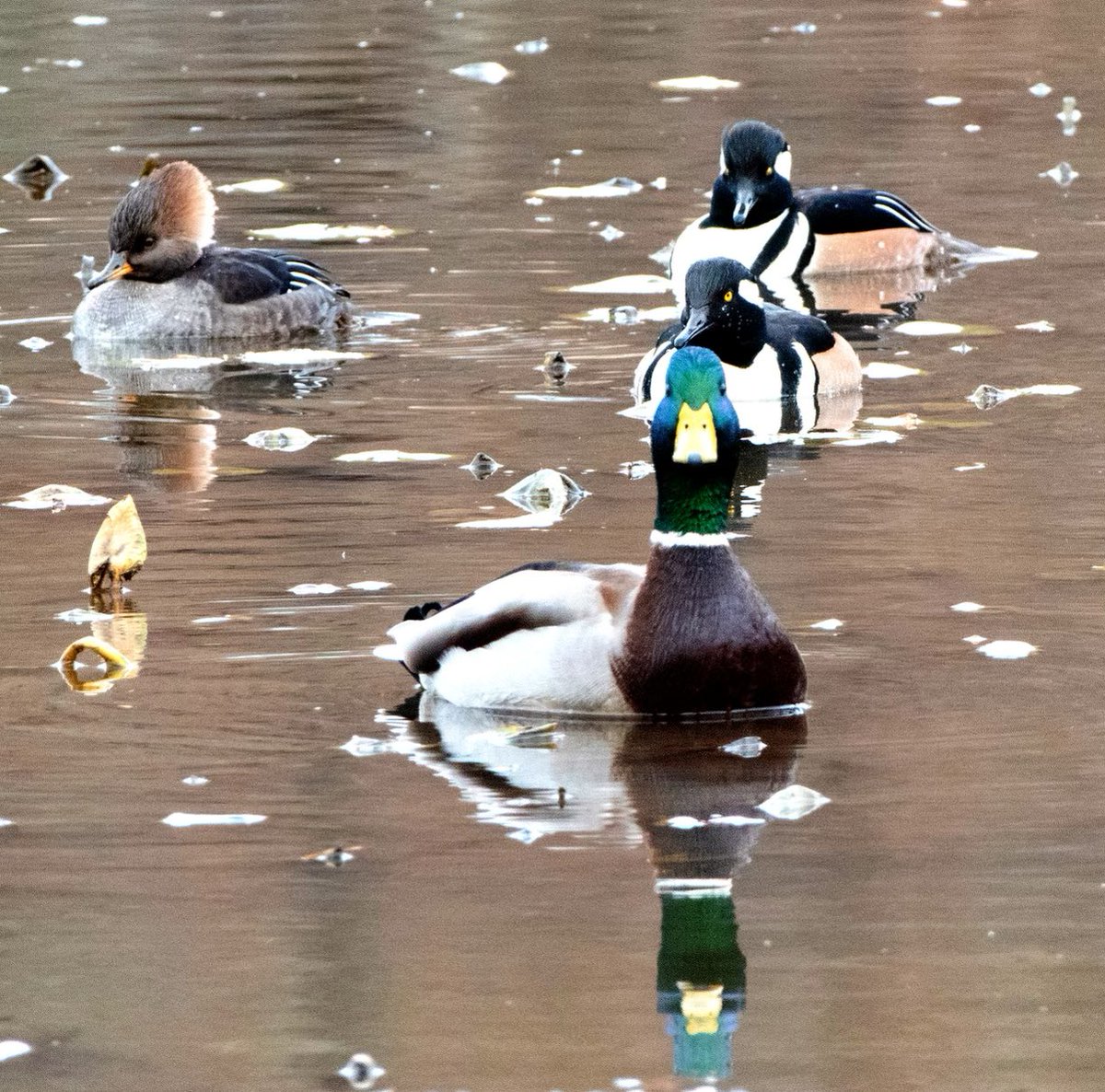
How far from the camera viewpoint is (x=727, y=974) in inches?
220

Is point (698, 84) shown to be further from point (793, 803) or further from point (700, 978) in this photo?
point (700, 978)

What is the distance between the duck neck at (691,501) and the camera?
7488 millimetres

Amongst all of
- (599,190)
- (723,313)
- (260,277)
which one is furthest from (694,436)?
(599,190)

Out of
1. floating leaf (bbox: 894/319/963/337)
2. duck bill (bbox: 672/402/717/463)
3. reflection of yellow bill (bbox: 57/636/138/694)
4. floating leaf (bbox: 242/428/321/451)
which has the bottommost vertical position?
floating leaf (bbox: 894/319/963/337)

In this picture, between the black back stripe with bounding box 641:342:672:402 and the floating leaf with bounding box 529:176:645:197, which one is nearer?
the black back stripe with bounding box 641:342:672:402

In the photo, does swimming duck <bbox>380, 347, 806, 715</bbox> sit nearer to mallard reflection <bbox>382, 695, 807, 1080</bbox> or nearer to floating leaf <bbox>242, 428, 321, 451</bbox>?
mallard reflection <bbox>382, 695, 807, 1080</bbox>

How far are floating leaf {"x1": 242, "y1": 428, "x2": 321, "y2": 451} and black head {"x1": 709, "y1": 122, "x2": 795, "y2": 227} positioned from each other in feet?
16.5

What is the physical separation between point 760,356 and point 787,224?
420 cm

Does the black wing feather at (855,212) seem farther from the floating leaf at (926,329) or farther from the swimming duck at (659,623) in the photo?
the swimming duck at (659,623)

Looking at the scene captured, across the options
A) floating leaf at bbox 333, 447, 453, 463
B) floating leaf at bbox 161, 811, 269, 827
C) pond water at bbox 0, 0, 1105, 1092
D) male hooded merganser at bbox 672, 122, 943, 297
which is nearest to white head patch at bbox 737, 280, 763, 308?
pond water at bbox 0, 0, 1105, 1092

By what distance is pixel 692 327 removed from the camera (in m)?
12.0

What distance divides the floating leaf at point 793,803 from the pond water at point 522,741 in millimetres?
52

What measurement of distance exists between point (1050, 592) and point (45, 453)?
4.67 metres

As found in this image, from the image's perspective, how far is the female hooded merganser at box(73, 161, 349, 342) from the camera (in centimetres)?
1412
